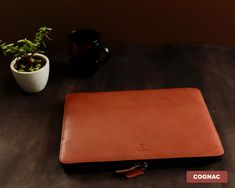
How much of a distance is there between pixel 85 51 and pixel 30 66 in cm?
15

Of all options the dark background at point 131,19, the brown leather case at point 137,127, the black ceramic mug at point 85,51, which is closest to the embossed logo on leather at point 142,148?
the brown leather case at point 137,127

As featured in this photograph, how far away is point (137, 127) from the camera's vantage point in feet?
2.41

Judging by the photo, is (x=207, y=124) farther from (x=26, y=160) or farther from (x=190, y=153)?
(x=26, y=160)

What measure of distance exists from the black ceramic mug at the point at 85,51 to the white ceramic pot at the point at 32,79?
9 centimetres

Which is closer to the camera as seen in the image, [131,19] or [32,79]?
[32,79]

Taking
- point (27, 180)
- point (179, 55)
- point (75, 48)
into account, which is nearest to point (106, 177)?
point (27, 180)

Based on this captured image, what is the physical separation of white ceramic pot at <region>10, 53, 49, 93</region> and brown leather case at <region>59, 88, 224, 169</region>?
9 centimetres

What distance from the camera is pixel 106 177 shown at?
676 mm

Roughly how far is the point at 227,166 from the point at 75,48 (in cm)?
48

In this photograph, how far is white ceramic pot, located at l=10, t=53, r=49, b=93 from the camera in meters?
0.83

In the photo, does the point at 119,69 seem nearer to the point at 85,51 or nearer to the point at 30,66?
the point at 85,51

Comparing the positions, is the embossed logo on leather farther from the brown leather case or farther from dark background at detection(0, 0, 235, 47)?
dark background at detection(0, 0, 235, 47)

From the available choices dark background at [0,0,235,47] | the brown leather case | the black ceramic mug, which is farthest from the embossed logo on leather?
dark background at [0,0,235,47]

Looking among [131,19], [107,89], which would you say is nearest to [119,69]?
[107,89]
